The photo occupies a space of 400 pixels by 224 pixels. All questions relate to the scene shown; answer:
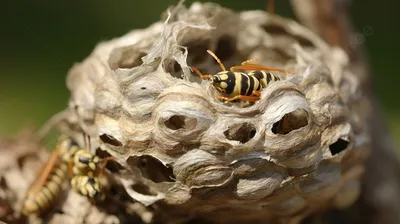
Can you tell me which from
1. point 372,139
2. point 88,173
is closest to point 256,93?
point 88,173

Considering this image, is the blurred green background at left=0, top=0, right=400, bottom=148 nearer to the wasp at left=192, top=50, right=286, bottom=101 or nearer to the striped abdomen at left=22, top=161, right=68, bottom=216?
the striped abdomen at left=22, top=161, right=68, bottom=216

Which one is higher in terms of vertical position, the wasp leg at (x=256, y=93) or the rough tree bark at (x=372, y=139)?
the rough tree bark at (x=372, y=139)

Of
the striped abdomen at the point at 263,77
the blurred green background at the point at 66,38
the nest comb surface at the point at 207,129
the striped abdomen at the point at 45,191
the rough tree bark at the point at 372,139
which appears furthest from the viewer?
the blurred green background at the point at 66,38

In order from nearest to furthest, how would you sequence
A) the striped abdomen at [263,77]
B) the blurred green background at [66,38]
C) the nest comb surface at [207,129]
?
the nest comb surface at [207,129], the striped abdomen at [263,77], the blurred green background at [66,38]

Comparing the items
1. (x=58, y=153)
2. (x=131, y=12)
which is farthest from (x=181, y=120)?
(x=131, y=12)

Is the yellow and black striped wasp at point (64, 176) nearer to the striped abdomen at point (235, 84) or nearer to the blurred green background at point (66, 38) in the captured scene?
the striped abdomen at point (235, 84)

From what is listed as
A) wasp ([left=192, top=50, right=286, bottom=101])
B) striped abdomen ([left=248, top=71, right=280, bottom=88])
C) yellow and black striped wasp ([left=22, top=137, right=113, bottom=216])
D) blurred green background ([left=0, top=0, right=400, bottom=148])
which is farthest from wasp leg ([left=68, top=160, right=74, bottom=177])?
blurred green background ([left=0, top=0, right=400, bottom=148])

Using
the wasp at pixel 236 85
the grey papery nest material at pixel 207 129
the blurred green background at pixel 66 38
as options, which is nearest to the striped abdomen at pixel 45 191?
the grey papery nest material at pixel 207 129
